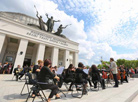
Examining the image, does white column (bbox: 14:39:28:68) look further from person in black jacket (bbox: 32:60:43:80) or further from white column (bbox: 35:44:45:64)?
person in black jacket (bbox: 32:60:43:80)

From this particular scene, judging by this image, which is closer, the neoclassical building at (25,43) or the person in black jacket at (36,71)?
the person in black jacket at (36,71)

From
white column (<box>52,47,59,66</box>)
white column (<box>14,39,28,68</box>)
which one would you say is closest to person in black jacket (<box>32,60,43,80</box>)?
white column (<box>14,39,28,68</box>)

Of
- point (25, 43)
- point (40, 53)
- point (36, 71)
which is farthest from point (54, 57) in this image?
point (36, 71)

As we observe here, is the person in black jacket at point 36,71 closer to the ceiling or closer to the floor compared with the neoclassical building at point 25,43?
closer to the floor

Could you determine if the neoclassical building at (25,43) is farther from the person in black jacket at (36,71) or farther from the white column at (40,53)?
the person in black jacket at (36,71)

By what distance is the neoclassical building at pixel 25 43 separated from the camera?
1149cm

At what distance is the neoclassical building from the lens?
11.5 metres

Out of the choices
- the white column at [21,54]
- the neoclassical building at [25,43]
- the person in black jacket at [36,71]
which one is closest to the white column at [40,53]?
the neoclassical building at [25,43]

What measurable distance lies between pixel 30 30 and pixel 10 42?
6.20 m

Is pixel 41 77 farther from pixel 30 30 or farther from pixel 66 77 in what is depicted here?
pixel 30 30

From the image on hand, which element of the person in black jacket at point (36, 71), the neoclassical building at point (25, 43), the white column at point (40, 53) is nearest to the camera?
the person in black jacket at point (36, 71)

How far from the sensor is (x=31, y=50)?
689 inches

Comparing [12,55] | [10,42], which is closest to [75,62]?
[12,55]

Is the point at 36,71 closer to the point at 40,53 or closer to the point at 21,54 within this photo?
the point at 21,54
